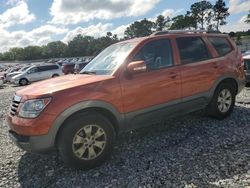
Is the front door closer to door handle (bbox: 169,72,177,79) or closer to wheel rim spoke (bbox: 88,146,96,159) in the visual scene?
door handle (bbox: 169,72,177,79)

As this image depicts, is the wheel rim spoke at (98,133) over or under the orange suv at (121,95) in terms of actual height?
under

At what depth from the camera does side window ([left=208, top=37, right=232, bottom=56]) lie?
19.2ft

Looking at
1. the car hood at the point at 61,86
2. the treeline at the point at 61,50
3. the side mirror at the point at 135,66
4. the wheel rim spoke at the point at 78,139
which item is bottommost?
the wheel rim spoke at the point at 78,139

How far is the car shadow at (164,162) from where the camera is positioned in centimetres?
378

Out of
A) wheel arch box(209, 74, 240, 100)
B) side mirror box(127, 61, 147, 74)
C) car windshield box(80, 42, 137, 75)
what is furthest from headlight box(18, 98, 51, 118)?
wheel arch box(209, 74, 240, 100)

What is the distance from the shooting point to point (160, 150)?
4.66 metres

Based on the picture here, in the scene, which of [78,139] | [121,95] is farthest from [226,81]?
[78,139]

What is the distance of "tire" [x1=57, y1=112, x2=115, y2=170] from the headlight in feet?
1.32

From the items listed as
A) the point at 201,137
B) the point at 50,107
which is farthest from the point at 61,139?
the point at 201,137

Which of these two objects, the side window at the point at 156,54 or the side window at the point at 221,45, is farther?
the side window at the point at 221,45

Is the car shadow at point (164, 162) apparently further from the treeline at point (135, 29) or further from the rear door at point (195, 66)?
the treeline at point (135, 29)

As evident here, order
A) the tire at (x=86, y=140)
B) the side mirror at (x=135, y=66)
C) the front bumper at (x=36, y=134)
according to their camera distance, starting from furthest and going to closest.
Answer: the side mirror at (x=135, y=66), the tire at (x=86, y=140), the front bumper at (x=36, y=134)

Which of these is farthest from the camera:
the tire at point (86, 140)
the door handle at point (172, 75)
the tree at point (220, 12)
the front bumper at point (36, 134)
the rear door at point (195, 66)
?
the tree at point (220, 12)

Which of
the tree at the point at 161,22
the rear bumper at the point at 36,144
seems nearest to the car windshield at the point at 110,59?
the rear bumper at the point at 36,144
